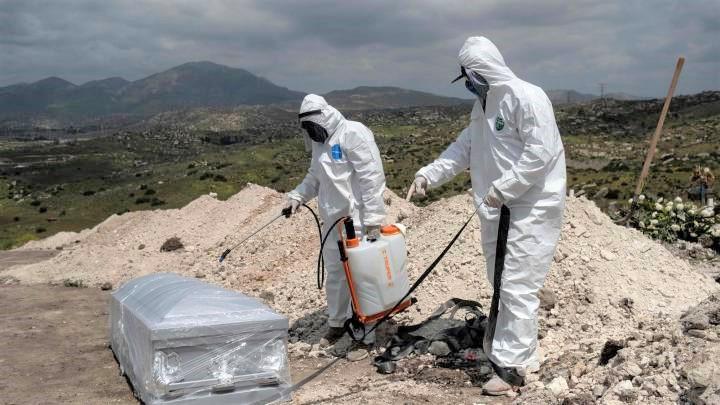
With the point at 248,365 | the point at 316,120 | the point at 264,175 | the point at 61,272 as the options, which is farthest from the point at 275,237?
the point at 264,175

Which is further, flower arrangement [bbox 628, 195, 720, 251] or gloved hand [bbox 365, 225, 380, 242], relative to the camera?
flower arrangement [bbox 628, 195, 720, 251]

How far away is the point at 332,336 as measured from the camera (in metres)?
6.09

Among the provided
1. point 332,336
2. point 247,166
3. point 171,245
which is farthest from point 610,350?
point 247,166

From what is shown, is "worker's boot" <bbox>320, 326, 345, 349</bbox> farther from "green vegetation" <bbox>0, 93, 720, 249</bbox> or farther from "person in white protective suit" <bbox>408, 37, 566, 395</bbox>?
"green vegetation" <bbox>0, 93, 720, 249</bbox>

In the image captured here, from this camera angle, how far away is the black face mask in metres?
5.75

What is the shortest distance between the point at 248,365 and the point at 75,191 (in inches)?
2170

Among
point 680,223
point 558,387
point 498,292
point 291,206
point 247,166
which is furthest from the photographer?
point 247,166

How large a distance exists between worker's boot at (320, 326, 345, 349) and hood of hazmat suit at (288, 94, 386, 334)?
172 millimetres

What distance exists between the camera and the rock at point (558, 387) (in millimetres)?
4266

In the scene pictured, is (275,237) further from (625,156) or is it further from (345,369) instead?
(625,156)

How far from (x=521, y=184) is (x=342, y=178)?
6.03 feet

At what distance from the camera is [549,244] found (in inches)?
176

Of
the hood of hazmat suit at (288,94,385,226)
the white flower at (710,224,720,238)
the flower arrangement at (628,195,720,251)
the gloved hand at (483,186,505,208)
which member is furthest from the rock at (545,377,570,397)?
the white flower at (710,224,720,238)

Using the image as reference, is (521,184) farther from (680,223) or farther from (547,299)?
(680,223)
